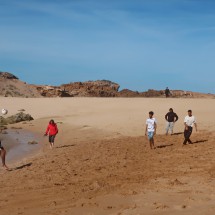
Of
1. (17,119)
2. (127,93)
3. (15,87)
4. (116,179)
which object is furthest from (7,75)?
(116,179)

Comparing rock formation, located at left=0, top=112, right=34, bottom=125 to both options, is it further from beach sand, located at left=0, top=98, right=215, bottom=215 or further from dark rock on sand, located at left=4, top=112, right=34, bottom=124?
beach sand, located at left=0, top=98, right=215, bottom=215

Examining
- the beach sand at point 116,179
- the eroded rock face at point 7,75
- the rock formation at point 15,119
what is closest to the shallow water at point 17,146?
the beach sand at point 116,179

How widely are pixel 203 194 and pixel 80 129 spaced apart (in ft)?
70.3

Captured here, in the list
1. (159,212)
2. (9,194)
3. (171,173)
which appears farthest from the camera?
(171,173)

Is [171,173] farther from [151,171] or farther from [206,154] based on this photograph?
[206,154]

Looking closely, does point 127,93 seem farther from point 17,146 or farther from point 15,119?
point 17,146

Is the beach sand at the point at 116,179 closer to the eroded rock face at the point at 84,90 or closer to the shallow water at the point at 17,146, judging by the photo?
the shallow water at the point at 17,146

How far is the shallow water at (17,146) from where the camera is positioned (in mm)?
18734

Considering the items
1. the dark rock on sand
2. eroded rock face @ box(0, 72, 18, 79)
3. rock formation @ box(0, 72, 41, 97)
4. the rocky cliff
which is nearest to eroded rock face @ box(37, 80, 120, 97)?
→ the rocky cliff

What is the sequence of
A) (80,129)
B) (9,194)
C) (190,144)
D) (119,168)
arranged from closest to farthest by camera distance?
(9,194) < (119,168) < (190,144) < (80,129)

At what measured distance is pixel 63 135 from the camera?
27.4 m

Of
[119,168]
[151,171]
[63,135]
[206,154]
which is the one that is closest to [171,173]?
[151,171]

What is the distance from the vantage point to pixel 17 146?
22.4 m

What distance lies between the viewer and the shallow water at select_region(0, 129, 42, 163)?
738 inches
